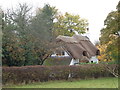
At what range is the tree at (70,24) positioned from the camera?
3061 centimetres

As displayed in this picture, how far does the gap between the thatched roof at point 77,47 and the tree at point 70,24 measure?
13.5 feet

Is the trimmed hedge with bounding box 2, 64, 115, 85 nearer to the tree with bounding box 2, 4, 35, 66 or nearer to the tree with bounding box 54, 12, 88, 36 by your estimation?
the tree with bounding box 2, 4, 35, 66

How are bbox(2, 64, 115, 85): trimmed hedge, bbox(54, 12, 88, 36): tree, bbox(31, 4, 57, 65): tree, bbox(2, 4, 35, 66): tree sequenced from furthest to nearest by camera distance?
1. bbox(54, 12, 88, 36): tree
2. bbox(31, 4, 57, 65): tree
3. bbox(2, 4, 35, 66): tree
4. bbox(2, 64, 115, 85): trimmed hedge

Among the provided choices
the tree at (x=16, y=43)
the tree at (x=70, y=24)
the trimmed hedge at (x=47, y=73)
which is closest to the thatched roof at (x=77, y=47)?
the tree at (x=70, y=24)

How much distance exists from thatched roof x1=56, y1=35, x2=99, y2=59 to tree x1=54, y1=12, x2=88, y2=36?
13.5ft

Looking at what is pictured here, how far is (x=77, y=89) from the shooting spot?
31.9 ft

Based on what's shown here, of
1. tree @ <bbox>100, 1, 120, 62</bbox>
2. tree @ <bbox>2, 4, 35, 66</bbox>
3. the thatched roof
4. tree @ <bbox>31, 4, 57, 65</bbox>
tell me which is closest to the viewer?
tree @ <bbox>100, 1, 120, 62</bbox>

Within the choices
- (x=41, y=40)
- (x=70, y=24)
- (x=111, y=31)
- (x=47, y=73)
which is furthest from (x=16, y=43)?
(x=70, y=24)

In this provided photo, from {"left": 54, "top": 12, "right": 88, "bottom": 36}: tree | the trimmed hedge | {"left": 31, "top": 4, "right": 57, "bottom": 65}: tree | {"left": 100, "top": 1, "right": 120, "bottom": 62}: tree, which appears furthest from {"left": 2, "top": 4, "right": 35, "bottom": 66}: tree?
{"left": 54, "top": 12, "right": 88, "bottom": 36}: tree

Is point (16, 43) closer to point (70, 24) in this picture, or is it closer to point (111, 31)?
point (111, 31)

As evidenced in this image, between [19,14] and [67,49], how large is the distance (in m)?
6.50

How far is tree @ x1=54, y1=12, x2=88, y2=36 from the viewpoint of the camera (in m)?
30.6

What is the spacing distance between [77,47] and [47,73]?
10.5 m

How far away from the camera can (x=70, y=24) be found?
31375 millimetres
